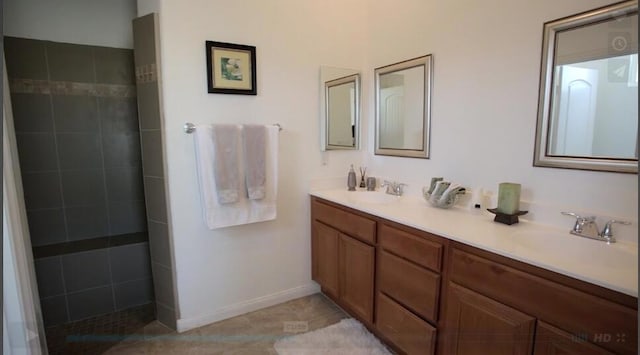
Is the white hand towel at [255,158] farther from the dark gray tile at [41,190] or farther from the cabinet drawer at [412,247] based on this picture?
the dark gray tile at [41,190]

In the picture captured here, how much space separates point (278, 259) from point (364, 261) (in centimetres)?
77

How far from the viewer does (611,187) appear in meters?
1.43

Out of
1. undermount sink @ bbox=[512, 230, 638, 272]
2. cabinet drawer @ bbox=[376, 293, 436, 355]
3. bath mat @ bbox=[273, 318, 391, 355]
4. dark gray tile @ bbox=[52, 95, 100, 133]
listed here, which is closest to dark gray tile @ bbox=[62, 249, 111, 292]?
dark gray tile @ bbox=[52, 95, 100, 133]

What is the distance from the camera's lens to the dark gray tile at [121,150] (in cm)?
268

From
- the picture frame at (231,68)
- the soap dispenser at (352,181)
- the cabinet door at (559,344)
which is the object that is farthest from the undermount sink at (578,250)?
the picture frame at (231,68)

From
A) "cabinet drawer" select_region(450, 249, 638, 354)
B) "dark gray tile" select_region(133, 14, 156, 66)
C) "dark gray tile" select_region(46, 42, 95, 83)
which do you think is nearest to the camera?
"cabinet drawer" select_region(450, 249, 638, 354)

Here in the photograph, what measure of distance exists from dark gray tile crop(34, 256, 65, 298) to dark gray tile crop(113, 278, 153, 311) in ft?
1.13

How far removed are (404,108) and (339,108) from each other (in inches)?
20.4

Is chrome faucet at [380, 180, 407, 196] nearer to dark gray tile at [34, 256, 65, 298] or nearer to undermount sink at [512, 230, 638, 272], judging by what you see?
undermount sink at [512, 230, 638, 272]

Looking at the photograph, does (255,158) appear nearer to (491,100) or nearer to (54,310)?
(491,100)

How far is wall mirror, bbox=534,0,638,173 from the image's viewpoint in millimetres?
1354

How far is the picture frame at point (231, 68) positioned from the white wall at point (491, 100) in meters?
1.04

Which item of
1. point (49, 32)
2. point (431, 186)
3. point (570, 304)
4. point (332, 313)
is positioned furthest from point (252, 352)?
point (49, 32)

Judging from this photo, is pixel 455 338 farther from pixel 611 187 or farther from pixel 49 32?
pixel 49 32
